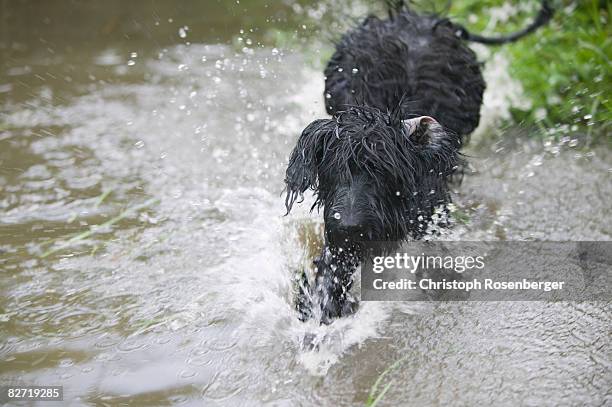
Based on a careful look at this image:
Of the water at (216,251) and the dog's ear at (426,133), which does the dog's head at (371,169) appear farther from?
the water at (216,251)

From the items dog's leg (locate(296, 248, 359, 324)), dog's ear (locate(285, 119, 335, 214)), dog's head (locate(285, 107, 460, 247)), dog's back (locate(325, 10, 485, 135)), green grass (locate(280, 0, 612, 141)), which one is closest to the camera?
dog's head (locate(285, 107, 460, 247))

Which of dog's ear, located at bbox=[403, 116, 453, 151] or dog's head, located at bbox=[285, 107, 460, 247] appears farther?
dog's ear, located at bbox=[403, 116, 453, 151]

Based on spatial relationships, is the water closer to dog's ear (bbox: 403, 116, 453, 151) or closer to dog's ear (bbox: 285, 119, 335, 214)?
dog's ear (bbox: 285, 119, 335, 214)

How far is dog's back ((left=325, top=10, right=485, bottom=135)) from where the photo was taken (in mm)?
4309

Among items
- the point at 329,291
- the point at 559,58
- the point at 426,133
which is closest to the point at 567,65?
the point at 559,58

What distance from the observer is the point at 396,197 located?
11.4ft

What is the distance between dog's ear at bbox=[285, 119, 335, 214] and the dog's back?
0.71 m

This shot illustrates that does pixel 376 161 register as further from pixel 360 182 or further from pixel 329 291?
pixel 329 291

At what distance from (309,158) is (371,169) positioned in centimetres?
36

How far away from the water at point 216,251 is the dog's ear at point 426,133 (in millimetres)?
986

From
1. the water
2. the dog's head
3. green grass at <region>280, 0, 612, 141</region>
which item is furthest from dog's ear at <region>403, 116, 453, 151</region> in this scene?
green grass at <region>280, 0, 612, 141</region>

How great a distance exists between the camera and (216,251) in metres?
4.32

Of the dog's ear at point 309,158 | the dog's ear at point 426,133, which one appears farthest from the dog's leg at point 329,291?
the dog's ear at point 426,133

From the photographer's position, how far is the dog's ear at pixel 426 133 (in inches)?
137
